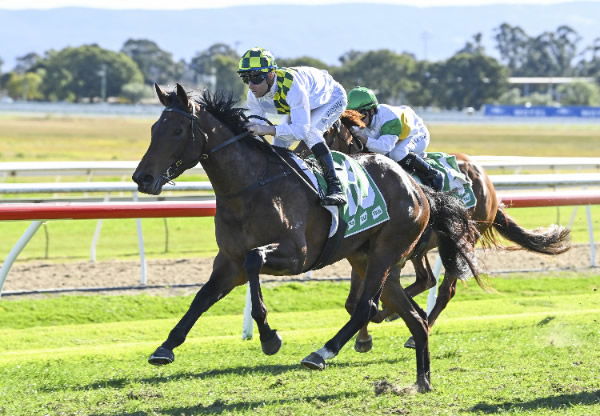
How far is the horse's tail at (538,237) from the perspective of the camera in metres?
6.41

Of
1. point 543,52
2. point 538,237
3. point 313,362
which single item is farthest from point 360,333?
point 543,52

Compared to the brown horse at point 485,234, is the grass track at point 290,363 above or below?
below

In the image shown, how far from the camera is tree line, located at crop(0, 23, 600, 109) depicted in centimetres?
8494

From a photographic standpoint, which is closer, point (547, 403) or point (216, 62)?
point (547, 403)

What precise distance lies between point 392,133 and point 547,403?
6.83 feet

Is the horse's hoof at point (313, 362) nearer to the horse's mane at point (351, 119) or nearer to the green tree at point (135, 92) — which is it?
the horse's mane at point (351, 119)

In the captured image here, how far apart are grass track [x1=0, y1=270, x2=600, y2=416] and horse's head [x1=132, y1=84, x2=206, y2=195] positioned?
99 centimetres

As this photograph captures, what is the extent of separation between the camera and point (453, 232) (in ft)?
17.1

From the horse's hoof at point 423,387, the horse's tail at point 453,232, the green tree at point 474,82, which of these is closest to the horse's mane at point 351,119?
the horse's tail at point 453,232

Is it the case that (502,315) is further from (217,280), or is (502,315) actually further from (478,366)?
(217,280)

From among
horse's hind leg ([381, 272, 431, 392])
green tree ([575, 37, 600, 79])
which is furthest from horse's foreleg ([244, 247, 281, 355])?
green tree ([575, 37, 600, 79])

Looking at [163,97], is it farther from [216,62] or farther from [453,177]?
[216,62]

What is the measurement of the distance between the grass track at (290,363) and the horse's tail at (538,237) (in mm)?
453

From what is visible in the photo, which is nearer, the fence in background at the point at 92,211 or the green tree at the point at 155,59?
the fence in background at the point at 92,211
